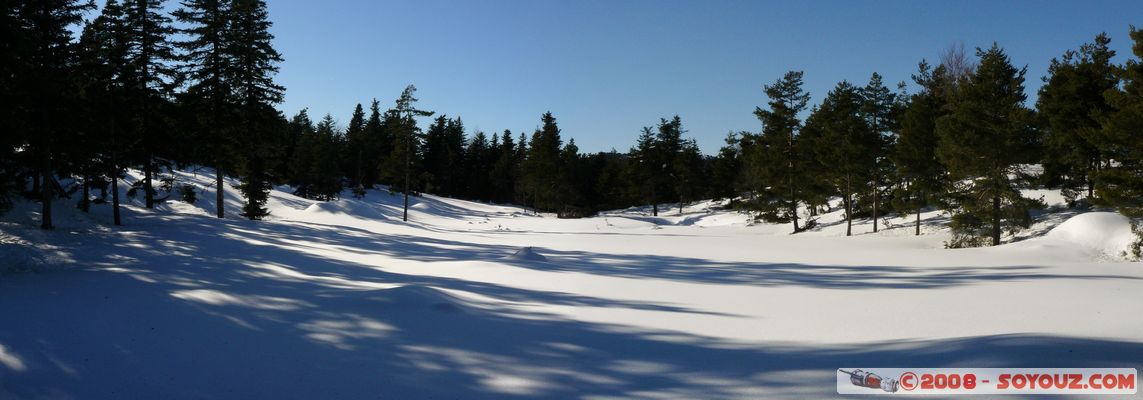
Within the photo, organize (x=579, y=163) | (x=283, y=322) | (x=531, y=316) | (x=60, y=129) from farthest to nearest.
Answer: (x=579, y=163) < (x=60, y=129) < (x=531, y=316) < (x=283, y=322)

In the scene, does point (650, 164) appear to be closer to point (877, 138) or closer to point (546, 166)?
point (546, 166)

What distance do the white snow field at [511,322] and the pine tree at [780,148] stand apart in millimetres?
19472

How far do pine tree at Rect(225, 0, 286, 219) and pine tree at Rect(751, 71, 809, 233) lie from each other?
99.5 feet

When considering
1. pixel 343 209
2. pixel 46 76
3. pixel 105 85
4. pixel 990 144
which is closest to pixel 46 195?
pixel 46 76

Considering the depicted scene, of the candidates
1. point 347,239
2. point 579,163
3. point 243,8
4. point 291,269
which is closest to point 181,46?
point 243,8

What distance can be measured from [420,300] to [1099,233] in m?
22.6

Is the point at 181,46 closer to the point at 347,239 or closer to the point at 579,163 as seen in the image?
the point at 347,239

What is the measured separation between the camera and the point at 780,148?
36188 millimetres

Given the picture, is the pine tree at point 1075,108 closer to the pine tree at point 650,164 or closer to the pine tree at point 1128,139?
the pine tree at point 1128,139

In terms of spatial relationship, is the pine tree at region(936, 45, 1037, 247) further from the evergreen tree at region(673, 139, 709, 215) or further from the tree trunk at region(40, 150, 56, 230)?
the evergreen tree at region(673, 139, 709, 215)

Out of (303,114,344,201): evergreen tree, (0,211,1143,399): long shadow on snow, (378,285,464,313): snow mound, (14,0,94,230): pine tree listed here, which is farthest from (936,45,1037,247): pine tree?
(303,114,344,201): evergreen tree

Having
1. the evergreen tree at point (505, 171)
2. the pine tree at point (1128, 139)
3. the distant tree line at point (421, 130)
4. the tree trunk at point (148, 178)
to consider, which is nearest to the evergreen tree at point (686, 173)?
the distant tree line at point (421, 130)

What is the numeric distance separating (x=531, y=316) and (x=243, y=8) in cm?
2603

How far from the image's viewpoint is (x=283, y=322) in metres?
6.58
